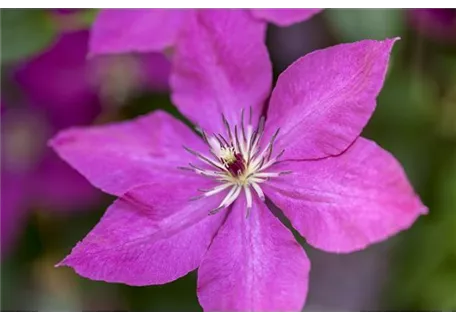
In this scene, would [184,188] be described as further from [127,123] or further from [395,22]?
[395,22]

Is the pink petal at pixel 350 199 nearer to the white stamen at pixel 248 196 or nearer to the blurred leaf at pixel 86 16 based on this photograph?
the white stamen at pixel 248 196

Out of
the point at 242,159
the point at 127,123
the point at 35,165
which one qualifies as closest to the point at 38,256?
the point at 35,165

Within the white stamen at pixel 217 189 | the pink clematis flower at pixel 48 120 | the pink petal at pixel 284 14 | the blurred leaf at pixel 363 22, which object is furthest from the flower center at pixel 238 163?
the pink clematis flower at pixel 48 120

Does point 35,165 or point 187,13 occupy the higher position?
point 187,13

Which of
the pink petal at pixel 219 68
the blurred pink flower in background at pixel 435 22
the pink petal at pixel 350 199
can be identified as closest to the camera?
the pink petal at pixel 350 199

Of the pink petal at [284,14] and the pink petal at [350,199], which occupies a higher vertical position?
the pink petal at [284,14]

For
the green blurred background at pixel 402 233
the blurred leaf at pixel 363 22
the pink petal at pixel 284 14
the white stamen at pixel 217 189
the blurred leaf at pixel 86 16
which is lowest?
the green blurred background at pixel 402 233

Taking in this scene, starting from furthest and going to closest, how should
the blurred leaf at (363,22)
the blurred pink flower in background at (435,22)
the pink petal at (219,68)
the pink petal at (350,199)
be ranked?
the blurred pink flower in background at (435,22)
the blurred leaf at (363,22)
the pink petal at (219,68)
the pink petal at (350,199)
